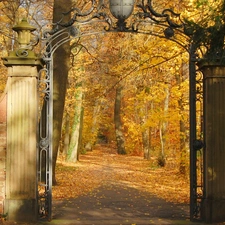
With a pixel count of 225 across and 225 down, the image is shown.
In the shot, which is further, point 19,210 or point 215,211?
point 215,211

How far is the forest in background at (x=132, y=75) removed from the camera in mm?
16828

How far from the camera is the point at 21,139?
958 centimetres

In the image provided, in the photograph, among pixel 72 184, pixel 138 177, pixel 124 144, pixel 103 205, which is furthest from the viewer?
pixel 124 144

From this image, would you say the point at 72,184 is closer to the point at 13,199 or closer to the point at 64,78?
the point at 64,78

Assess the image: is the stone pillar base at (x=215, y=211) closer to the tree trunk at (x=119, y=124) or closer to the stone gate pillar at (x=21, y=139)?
the stone gate pillar at (x=21, y=139)

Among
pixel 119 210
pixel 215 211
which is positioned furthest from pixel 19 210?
pixel 215 211

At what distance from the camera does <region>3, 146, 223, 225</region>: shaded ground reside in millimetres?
10352

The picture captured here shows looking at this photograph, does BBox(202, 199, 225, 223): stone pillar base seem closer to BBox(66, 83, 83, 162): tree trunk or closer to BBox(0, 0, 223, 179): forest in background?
BBox(0, 0, 223, 179): forest in background

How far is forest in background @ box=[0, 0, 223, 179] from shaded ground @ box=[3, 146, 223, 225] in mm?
2098

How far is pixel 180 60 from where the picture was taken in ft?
54.6

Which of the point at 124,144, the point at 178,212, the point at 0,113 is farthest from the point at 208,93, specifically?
the point at 124,144

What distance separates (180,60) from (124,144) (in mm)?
26395

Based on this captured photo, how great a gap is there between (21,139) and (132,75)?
609 inches

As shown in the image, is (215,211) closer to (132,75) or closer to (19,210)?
(19,210)
